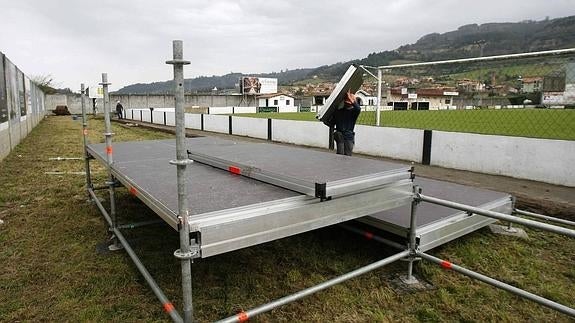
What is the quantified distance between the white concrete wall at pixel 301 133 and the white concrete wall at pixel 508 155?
4140 mm

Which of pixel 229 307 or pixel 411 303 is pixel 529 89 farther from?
pixel 229 307

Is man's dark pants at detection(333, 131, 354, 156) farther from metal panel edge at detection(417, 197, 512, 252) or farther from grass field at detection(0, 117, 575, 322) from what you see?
metal panel edge at detection(417, 197, 512, 252)

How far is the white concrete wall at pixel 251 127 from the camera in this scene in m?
15.3

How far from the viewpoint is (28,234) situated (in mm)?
4297

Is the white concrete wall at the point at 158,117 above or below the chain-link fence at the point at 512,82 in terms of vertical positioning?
below

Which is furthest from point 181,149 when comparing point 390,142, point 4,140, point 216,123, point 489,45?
point 489,45

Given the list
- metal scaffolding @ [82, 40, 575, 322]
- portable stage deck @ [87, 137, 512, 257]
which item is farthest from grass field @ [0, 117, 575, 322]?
portable stage deck @ [87, 137, 512, 257]

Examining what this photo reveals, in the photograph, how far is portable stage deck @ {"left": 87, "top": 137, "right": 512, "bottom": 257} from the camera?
2111mm

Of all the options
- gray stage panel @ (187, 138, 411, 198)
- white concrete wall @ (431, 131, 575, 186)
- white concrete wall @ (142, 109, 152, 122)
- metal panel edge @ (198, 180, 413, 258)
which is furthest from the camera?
white concrete wall @ (142, 109, 152, 122)

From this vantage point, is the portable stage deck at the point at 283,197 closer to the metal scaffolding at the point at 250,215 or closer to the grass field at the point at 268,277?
the metal scaffolding at the point at 250,215

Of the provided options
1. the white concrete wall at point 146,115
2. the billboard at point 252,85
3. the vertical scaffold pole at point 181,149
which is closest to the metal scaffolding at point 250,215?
the vertical scaffold pole at point 181,149

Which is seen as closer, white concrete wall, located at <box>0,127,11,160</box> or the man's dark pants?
the man's dark pants

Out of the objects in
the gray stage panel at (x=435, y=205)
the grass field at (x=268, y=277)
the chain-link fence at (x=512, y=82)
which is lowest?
the grass field at (x=268, y=277)

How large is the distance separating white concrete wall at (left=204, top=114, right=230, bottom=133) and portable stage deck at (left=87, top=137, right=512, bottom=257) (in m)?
13.8
